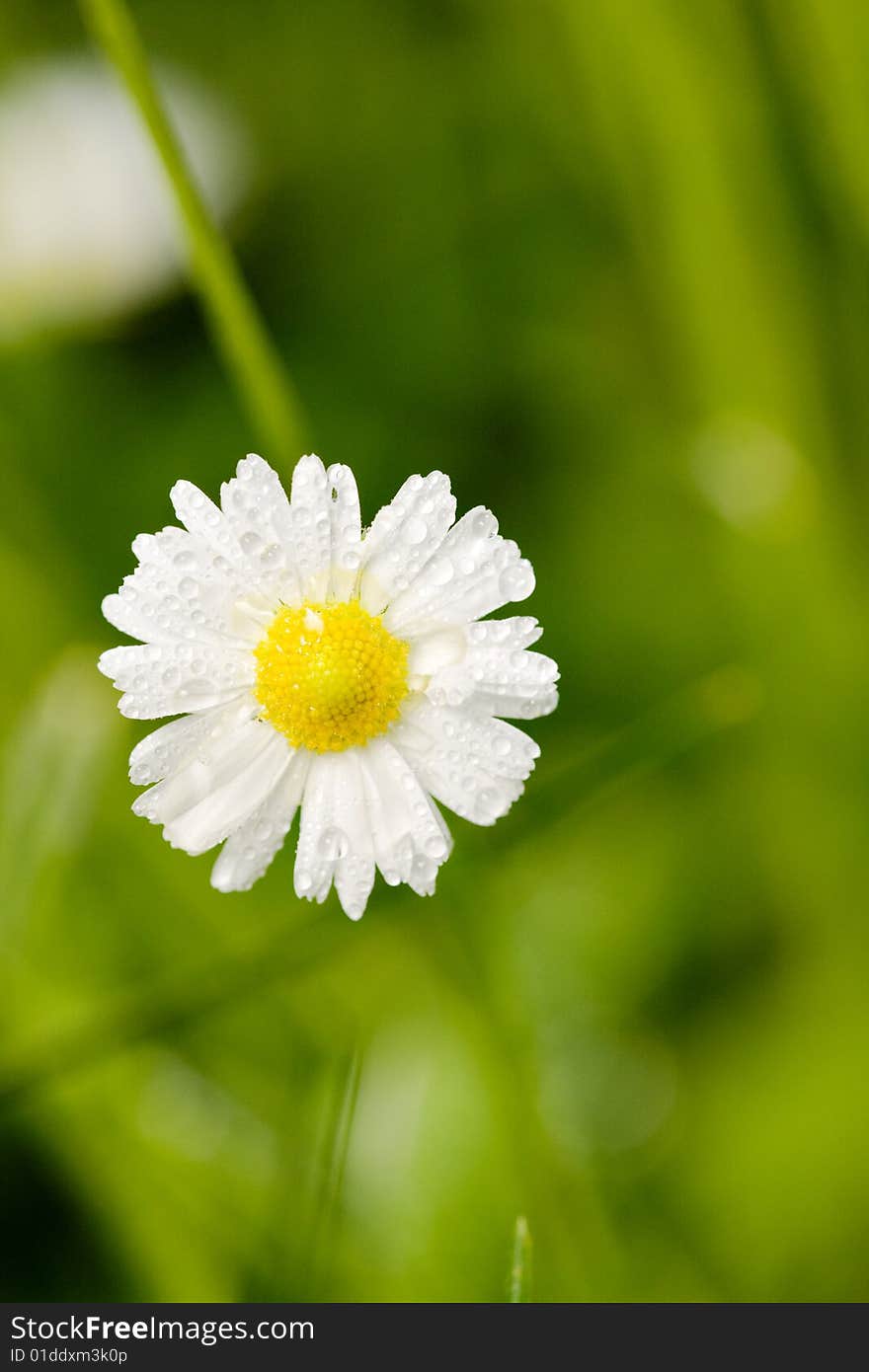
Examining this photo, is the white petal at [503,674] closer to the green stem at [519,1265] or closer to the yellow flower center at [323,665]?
the yellow flower center at [323,665]

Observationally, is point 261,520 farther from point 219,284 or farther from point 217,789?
point 219,284

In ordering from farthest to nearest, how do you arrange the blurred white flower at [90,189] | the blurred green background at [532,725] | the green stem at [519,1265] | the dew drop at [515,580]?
the blurred white flower at [90,189], the blurred green background at [532,725], the green stem at [519,1265], the dew drop at [515,580]

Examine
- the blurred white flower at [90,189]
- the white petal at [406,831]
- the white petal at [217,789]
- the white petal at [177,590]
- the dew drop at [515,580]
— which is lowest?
the white petal at [406,831]

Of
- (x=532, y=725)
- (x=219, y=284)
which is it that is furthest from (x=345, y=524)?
(x=532, y=725)

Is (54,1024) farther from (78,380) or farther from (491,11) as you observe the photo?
(491,11)

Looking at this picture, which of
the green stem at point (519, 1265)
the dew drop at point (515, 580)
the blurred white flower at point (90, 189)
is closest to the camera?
the dew drop at point (515, 580)

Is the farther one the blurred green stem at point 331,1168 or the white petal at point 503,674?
the blurred green stem at point 331,1168

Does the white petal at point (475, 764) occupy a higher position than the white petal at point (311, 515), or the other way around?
the white petal at point (311, 515)

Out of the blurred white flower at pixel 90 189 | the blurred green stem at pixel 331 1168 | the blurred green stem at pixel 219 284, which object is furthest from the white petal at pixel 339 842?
the blurred white flower at pixel 90 189
